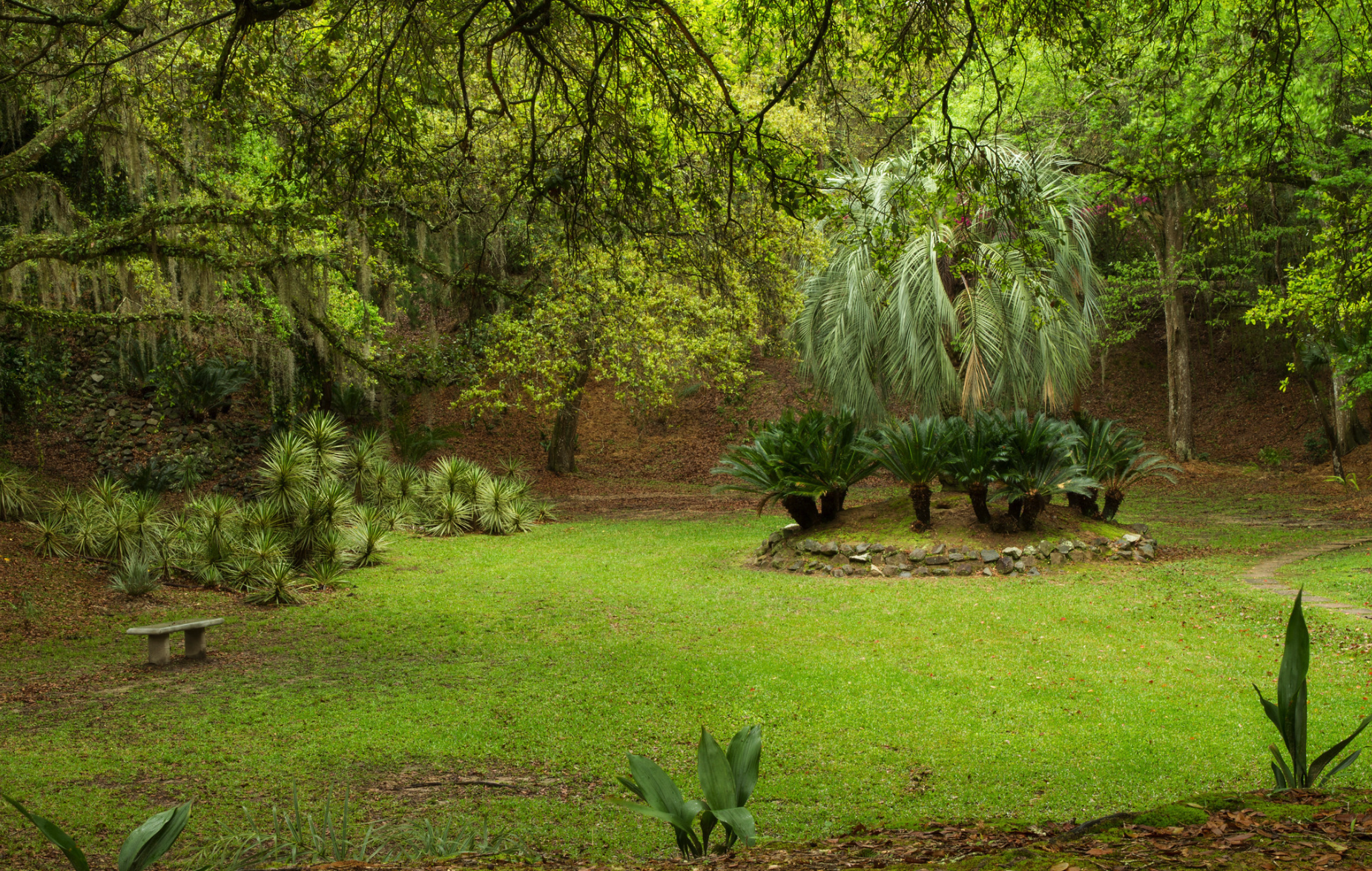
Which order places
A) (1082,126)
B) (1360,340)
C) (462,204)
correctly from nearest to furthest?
(462,204)
(1360,340)
(1082,126)

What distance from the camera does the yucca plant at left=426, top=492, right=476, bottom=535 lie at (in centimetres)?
1550

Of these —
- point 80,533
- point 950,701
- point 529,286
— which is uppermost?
point 529,286

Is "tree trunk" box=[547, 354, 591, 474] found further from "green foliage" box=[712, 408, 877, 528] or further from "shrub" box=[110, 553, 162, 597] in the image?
"shrub" box=[110, 553, 162, 597]

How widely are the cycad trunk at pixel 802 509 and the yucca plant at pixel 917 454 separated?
109 cm

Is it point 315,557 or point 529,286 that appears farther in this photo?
point 529,286

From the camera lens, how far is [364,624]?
8992 millimetres

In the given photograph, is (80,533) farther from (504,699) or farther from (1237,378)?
(1237,378)

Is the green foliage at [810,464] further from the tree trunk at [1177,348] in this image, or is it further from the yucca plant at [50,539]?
the tree trunk at [1177,348]

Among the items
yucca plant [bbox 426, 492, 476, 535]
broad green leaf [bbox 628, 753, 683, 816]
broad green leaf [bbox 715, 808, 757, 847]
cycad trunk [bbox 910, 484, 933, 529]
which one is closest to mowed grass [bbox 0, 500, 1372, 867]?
cycad trunk [bbox 910, 484, 933, 529]

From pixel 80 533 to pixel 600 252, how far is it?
28.9 feet

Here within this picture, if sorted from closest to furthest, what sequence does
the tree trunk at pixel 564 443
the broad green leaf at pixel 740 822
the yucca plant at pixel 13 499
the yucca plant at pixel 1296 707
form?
the broad green leaf at pixel 740 822
the yucca plant at pixel 1296 707
the yucca plant at pixel 13 499
the tree trunk at pixel 564 443

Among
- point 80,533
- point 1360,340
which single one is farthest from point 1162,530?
point 80,533

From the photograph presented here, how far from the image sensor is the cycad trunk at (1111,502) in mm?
12664

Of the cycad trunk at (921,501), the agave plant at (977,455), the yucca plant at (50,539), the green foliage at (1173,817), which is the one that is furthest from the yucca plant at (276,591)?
the green foliage at (1173,817)
